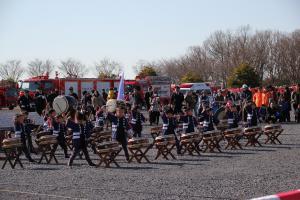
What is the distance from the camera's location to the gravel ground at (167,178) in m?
9.72

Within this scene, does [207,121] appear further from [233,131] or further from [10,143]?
[10,143]

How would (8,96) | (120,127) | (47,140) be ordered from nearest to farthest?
(47,140) < (120,127) < (8,96)

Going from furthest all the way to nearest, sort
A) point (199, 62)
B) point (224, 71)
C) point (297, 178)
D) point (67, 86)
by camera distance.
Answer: point (199, 62) < point (224, 71) < point (67, 86) < point (297, 178)

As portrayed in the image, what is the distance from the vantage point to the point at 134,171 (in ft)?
41.7

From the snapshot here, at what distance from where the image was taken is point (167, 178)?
37.3 feet

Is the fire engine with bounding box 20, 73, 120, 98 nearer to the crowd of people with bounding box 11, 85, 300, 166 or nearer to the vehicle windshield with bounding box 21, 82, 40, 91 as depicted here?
the vehicle windshield with bounding box 21, 82, 40, 91

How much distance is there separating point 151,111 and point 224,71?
47.0 m

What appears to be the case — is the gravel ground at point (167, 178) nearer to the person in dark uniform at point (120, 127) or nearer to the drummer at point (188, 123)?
the person in dark uniform at point (120, 127)

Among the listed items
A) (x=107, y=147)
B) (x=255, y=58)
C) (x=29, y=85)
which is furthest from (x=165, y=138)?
(x=255, y=58)

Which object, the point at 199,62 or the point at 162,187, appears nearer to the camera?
the point at 162,187

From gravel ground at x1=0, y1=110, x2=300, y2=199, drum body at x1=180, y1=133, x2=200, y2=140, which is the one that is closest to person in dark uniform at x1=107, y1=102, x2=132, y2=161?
gravel ground at x1=0, y1=110, x2=300, y2=199

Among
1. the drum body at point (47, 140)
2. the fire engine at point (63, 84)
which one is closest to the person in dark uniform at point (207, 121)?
the drum body at point (47, 140)

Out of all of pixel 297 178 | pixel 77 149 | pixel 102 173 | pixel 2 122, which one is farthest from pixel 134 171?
pixel 2 122

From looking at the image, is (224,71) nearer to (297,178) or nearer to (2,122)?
(2,122)
